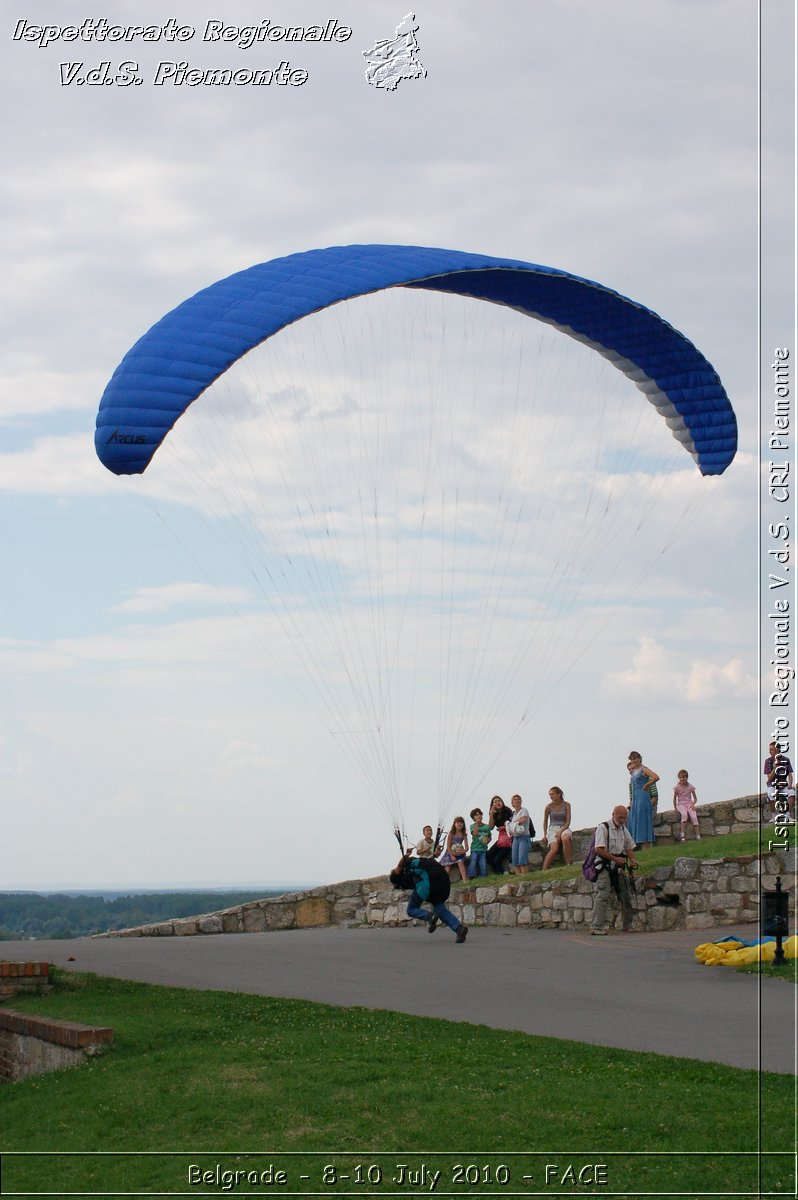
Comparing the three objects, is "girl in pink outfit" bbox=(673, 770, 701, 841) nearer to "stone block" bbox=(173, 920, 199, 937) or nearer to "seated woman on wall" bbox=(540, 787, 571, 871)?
"seated woman on wall" bbox=(540, 787, 571, 871)

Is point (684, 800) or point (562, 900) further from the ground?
point (684, 800)

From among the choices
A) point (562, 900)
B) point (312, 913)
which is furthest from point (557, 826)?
point (312, 913)

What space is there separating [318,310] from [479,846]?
1088 centimetres

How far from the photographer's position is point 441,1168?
752 centimetres

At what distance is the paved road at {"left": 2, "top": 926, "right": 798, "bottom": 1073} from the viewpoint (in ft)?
34.6

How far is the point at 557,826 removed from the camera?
20859 millimetres

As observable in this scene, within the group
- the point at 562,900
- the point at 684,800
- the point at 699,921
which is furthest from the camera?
the point at 684,800

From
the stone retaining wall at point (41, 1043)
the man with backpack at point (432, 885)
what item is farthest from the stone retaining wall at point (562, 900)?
the stone retaining wall at point (41, 1043)

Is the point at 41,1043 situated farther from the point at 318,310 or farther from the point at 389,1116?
the point at 318,310

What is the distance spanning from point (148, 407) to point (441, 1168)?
24.8 ft

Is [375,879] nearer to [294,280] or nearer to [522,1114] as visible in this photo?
[294,280]

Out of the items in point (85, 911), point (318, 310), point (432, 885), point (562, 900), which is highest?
point (318, 310)

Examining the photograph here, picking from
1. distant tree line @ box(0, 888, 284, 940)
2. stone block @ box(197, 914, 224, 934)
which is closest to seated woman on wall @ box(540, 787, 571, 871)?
stone block @ box(197, 914, 224, 934)

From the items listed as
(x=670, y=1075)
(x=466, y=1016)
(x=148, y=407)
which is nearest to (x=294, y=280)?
(x=148, y=407)
